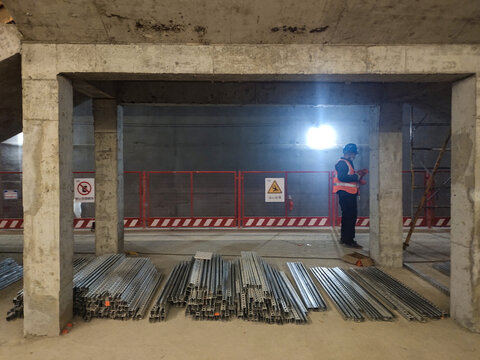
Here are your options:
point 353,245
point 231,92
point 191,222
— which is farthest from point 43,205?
point 353,245

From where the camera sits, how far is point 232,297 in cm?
417

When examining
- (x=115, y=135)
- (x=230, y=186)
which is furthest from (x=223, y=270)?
(x=230, y=186)

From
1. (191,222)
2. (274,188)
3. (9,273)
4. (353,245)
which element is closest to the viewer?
(9,273)

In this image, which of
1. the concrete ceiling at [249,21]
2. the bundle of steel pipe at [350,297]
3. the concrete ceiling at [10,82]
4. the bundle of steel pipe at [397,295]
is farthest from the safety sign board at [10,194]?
the bundle of steel pipe at [397,295]

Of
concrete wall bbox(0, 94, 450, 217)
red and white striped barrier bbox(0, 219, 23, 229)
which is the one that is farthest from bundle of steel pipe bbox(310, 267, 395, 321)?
red and white striped barrier bbox(0, 219, 23, 229)

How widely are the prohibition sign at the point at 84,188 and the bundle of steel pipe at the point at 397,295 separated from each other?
8.11 m

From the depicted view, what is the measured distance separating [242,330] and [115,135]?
15.8ft

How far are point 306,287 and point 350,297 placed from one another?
2.30 feet

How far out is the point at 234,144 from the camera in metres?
12.0

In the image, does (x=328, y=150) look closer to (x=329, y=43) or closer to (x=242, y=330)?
(x=329, y=43)

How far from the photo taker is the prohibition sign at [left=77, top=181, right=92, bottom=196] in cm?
913

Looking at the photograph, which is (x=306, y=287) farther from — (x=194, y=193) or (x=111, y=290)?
(x=194, y=193)

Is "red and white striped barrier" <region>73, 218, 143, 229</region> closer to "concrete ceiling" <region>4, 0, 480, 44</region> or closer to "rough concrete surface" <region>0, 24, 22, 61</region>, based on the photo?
Result: "rough concrete surface" <region>0, 24, 22, 61</region>

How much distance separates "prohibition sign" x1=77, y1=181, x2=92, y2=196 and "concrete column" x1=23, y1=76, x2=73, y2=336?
20.2 feet
